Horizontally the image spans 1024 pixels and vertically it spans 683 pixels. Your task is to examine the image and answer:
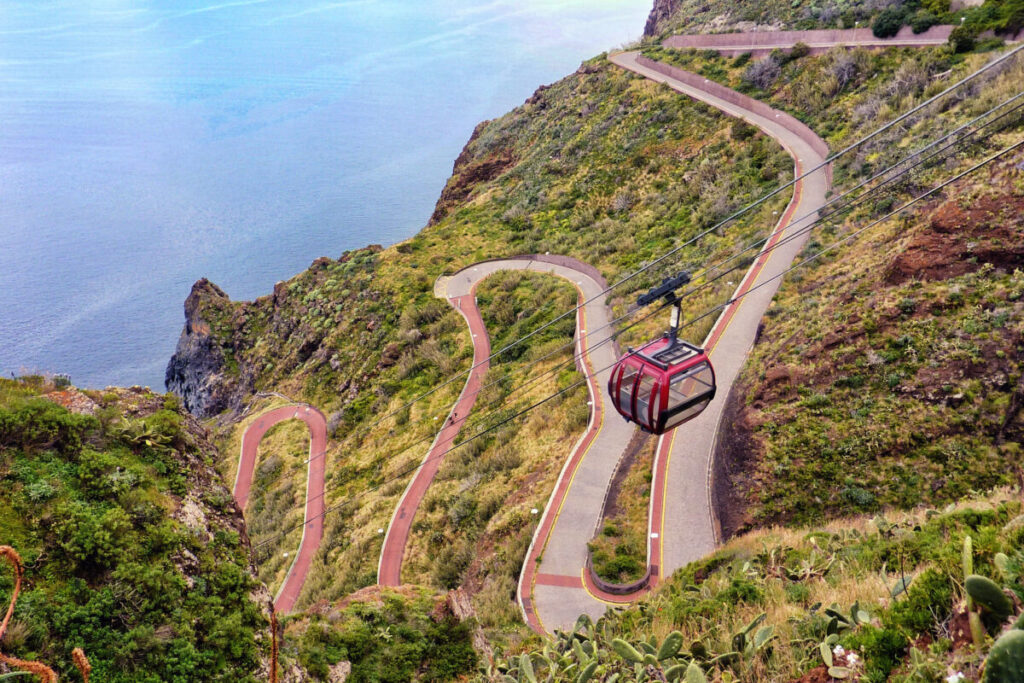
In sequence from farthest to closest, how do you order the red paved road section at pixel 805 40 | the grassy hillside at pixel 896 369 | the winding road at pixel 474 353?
1. the red paved road section at pixel 805 40
2. the winding road at pixel 474 353
3. the grassy hillside at pixel 896 369

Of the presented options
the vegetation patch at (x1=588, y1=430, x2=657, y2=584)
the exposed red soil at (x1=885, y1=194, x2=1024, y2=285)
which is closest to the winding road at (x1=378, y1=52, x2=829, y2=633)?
the vegetation patch at (x1=588, y1=430, x2=657, y2=584)

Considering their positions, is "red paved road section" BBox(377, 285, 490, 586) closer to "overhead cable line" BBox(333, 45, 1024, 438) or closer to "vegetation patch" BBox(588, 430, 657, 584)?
"overhead cable line" BBox(333, 45, 1024, 438)

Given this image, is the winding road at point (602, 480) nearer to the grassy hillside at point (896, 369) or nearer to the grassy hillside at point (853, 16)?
the grassy hillside at point (896, 369)

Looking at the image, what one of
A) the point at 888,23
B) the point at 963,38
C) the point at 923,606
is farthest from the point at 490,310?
the point at 888,23

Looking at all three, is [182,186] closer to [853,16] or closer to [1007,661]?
[853,16]

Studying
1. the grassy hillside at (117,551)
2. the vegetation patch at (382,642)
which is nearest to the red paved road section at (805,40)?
the vegetation patch at (382,642)

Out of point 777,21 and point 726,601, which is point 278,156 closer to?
point 777,21
